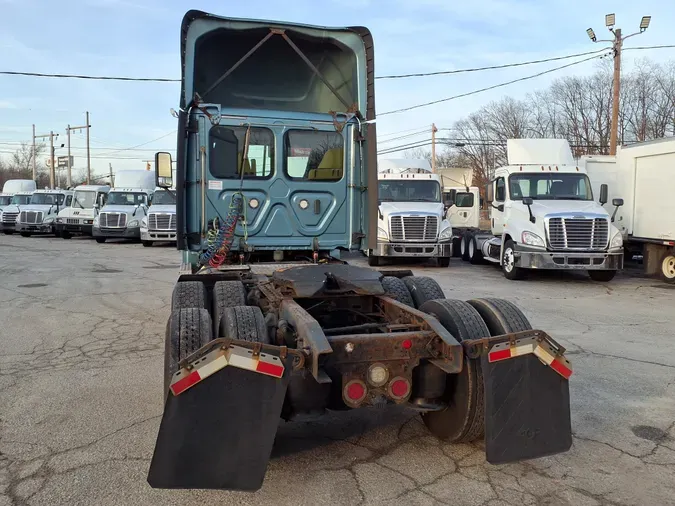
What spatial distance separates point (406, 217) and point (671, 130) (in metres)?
32.4

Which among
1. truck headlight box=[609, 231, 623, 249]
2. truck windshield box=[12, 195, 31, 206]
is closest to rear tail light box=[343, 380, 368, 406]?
truck headlight box=[609, 231, 623, 249]

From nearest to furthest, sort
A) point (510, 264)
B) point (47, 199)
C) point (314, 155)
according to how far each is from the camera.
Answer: point (314, 155) → point (510, 264) → point (47, 199)

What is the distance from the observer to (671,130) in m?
39.6

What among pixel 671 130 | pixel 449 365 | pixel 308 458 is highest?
pixel 671 130

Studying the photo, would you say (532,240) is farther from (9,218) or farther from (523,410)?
(9,218)

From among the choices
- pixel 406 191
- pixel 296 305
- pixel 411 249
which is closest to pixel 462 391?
pixel 296 305

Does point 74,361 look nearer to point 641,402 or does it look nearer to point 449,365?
point 449,365

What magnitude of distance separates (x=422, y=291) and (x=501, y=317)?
1.58 meters

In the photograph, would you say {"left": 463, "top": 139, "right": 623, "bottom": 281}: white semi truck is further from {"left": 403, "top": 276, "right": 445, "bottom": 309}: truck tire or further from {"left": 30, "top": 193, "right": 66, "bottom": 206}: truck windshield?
{"left": 30, "top": 193, "right": 66, "bottom": 206}: truck windshield

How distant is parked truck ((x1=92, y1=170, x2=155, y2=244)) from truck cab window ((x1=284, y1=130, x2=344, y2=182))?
1935 centimetres

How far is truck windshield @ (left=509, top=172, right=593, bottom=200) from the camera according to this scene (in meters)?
14.0

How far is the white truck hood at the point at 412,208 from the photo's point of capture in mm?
15891

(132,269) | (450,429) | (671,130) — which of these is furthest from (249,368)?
(671,130)

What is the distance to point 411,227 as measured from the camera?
15781 millimetres
